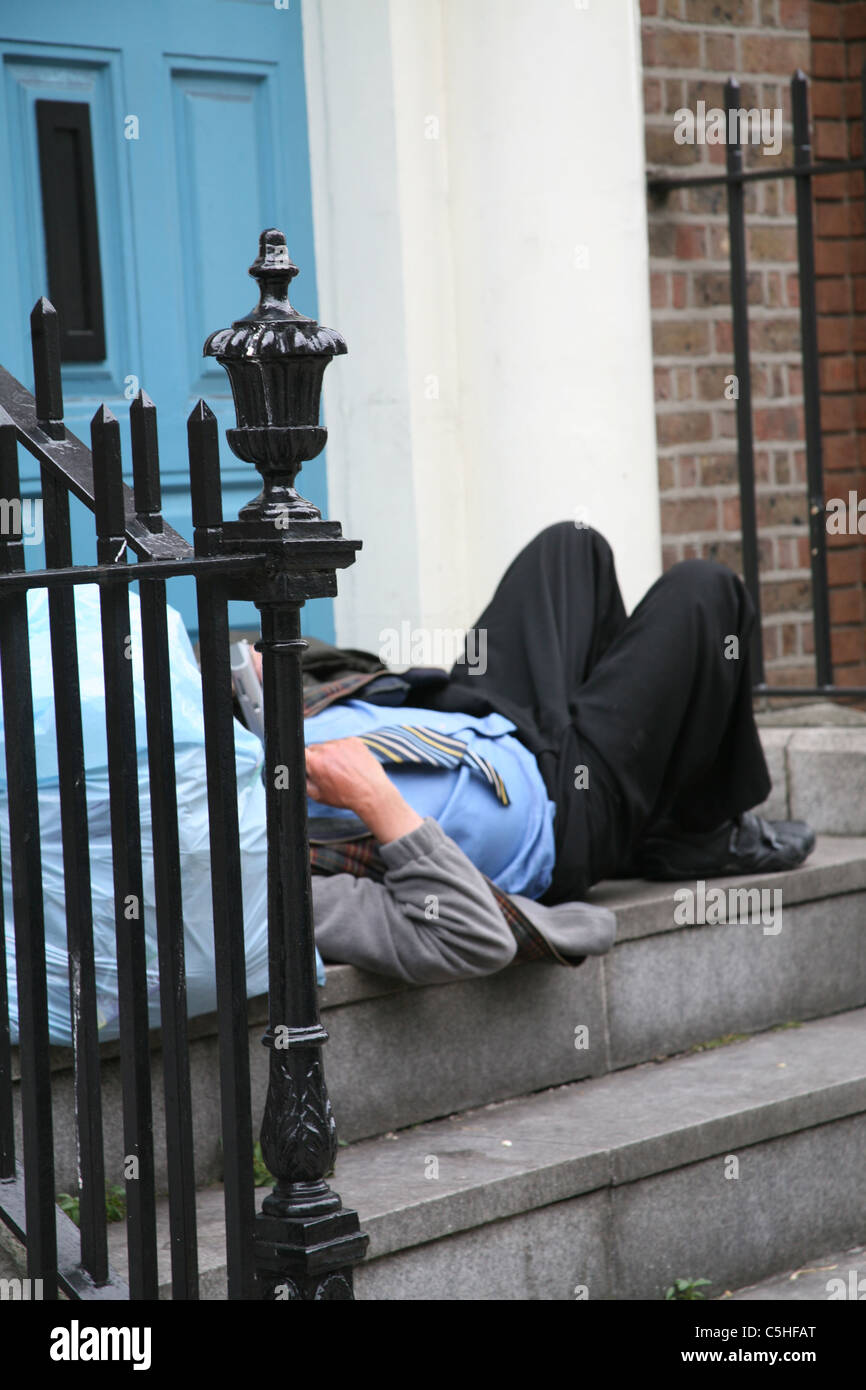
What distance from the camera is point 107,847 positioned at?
2.64 m

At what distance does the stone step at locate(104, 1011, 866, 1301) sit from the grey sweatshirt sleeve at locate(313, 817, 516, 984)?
1.02 ft

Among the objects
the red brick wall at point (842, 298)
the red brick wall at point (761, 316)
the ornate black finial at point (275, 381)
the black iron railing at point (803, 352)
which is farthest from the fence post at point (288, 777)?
the red brick wall at point (842, 298)

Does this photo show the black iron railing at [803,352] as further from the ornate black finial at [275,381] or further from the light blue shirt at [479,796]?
the ornate black finial at [275,381]

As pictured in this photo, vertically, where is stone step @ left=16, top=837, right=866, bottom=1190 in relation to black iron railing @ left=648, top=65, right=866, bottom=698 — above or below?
below

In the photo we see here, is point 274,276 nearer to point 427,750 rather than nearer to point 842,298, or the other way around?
point 427,750

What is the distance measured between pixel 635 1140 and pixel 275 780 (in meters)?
1.28

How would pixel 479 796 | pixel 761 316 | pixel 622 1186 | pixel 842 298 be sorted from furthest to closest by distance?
pixel 842 298 → pixel 761 316 → pixel 479 796 → pixel 622 1186

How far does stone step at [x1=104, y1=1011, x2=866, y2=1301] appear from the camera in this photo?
8.99 feet

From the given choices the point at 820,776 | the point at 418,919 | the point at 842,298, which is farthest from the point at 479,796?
the point at 842,298

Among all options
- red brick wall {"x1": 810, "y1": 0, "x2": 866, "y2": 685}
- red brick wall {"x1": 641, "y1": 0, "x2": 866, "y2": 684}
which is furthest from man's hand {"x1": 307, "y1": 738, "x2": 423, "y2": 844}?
red brick wall {"x1": 810, "y1": 0, "x2": 866, "y2": 685}

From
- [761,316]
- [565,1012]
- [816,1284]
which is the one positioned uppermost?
[761,316]

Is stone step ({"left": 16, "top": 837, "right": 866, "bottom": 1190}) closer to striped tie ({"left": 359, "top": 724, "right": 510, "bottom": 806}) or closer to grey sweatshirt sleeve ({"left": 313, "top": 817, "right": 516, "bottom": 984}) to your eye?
grey sweatshirt sleeve ({"left": 313, "top": 817, "right": 516, "bottom": 984})

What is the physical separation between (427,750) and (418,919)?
1.57 ft

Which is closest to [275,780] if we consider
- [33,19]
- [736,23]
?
Answer: [33,19]
